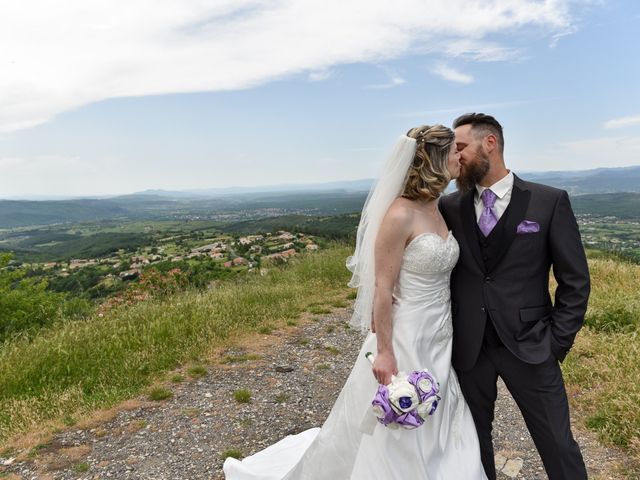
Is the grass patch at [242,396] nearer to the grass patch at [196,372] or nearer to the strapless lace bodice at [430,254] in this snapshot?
the grass patch at [196,372]

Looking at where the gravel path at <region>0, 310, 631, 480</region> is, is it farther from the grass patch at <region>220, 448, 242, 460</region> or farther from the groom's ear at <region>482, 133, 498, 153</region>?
the groom's ear at <region>482, 133, 498, 153</region>

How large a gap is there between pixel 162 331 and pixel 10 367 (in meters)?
1.93

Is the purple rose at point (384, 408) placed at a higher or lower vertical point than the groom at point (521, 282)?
lower

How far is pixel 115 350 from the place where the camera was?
6281 millimetres

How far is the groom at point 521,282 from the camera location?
266cm

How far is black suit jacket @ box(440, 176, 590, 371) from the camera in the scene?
2643 millimetres

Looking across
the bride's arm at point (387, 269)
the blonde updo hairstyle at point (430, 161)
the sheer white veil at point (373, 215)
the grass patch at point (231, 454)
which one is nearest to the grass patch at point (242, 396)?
the grass patch at point (231, 454)

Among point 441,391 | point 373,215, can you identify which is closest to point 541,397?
point 441,391

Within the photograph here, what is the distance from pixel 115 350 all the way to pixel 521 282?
18.3 ft

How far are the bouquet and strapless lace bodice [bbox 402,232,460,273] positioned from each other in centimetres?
66

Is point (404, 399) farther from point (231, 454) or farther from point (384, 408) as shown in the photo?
point (231, 454)

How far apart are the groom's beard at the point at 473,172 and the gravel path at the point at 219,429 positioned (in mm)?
2685

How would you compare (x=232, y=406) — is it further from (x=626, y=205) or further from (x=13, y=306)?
(x=626, y=205)

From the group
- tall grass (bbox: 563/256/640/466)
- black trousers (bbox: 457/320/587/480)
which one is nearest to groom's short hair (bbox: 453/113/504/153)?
black trousers (bbox: 457/320/587/480)
